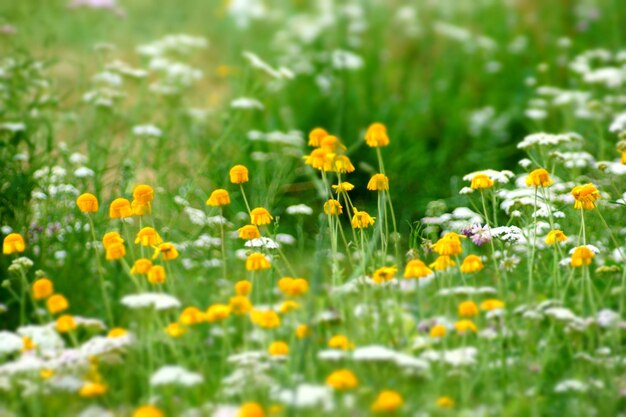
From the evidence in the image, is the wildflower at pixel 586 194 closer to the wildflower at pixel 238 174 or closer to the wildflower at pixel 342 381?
the wildflower at pixel 238 174

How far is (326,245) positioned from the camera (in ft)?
11.0

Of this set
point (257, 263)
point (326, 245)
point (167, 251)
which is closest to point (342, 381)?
point (257, 263)

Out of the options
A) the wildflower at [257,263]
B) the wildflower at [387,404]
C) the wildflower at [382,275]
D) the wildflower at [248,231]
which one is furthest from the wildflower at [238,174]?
the wildflower at [387,404]

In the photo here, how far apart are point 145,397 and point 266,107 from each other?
3177 millimetres

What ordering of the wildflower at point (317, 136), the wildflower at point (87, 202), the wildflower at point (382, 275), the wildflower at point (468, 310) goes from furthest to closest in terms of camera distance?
1. the wildflower at point (317, 136)
2. the wildflower at point (87, 202)
3. the wildflower at point (382, 275)
4. the wildflower at point (468, 310)

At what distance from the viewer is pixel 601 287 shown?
→ 119 inches

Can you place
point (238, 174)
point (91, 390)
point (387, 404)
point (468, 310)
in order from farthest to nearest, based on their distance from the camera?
point (238, 174), point (468, 310), point (91, 390), point (387, 404)

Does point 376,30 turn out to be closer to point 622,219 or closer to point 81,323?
point 622,219

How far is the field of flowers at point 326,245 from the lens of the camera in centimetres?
224

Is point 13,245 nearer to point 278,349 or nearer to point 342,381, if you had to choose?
point 278,349

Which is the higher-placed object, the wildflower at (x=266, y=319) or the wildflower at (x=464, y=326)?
the wildflower at (x=266, y=319)

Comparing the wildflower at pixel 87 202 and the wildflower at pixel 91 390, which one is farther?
the wildflower at pixel 87 202

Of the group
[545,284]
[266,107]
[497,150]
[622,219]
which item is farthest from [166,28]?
[545,284]

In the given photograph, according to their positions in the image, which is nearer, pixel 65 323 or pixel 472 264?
pixel 65 323
